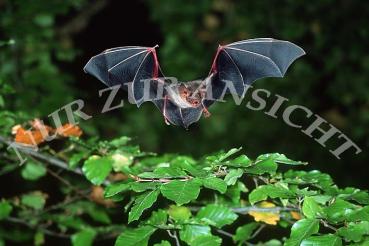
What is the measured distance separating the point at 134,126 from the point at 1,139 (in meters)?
3.58

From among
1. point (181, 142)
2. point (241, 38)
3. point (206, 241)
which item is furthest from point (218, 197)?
point (181, 142)

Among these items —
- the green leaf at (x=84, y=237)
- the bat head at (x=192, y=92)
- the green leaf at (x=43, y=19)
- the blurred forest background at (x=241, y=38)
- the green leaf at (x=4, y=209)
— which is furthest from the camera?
the blurred forest background at (x=241, y=38)

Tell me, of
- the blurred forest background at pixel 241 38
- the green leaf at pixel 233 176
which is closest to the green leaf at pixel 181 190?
the green leaf at pixel 233 176

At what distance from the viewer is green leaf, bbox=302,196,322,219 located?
1327 millimetres

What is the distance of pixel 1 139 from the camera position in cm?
186

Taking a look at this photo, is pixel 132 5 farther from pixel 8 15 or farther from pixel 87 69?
pixel 87 69

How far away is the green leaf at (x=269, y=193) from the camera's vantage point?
136 centimetres

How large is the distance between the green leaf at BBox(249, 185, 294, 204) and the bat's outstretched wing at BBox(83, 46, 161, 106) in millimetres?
576

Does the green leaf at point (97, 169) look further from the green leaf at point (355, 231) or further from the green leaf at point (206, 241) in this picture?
the green leaf at point (355, 231)

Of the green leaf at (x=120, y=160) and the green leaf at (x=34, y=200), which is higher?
the green leaf at (x=120, y=160)

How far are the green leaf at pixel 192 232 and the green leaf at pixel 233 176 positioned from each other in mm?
192

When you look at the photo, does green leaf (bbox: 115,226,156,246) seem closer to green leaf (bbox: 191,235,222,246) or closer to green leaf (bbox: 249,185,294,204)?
green leaf (bbox: 191,235,222,246)

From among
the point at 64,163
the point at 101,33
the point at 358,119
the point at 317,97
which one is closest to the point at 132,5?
the point at 101,33

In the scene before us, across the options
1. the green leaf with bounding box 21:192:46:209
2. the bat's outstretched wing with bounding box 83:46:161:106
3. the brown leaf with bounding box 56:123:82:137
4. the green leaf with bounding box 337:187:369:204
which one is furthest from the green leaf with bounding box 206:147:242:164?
the green leaf with bounding box 21:192:46:209
